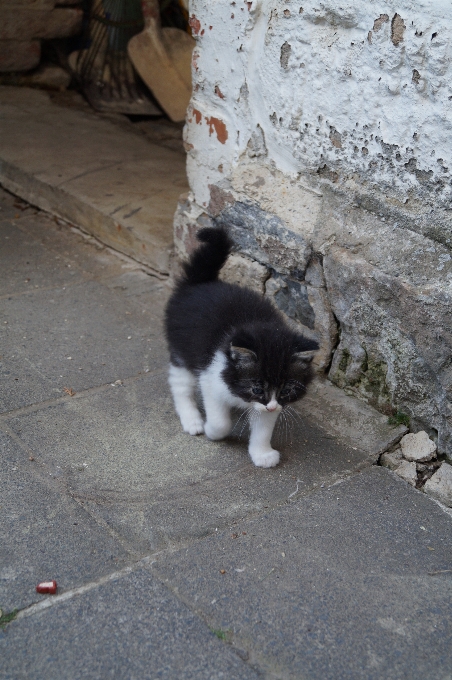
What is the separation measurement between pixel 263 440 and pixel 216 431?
206 mm

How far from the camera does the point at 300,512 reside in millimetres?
2682

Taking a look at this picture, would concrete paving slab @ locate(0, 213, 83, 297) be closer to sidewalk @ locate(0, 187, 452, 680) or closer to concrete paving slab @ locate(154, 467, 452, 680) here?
sidewalk @ locate(0, 187, 452, 680)

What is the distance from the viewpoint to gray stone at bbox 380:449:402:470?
9.81ft

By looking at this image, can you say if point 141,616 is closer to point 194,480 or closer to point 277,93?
point 194,480

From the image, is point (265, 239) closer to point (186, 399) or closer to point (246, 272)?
point (246, 272)

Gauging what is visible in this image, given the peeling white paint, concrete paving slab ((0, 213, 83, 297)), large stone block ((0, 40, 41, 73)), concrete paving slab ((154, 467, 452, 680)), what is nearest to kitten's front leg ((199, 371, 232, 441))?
concrete paving slab ((154, 467, 452, 680))

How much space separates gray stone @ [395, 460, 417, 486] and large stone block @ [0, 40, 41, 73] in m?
5.50

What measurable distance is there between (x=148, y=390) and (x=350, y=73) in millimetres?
1630

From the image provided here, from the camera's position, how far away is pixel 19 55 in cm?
672

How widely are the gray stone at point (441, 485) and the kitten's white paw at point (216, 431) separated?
0.82 metres

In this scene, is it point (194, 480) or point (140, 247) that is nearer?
point (194, 480)

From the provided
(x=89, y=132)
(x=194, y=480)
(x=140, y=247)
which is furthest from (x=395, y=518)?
(x=89, y=132)

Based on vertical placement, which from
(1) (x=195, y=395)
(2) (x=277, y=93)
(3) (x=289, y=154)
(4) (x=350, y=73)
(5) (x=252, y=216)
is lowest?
(1) (x=195, y=395)

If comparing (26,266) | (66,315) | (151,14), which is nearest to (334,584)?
(66,315)
